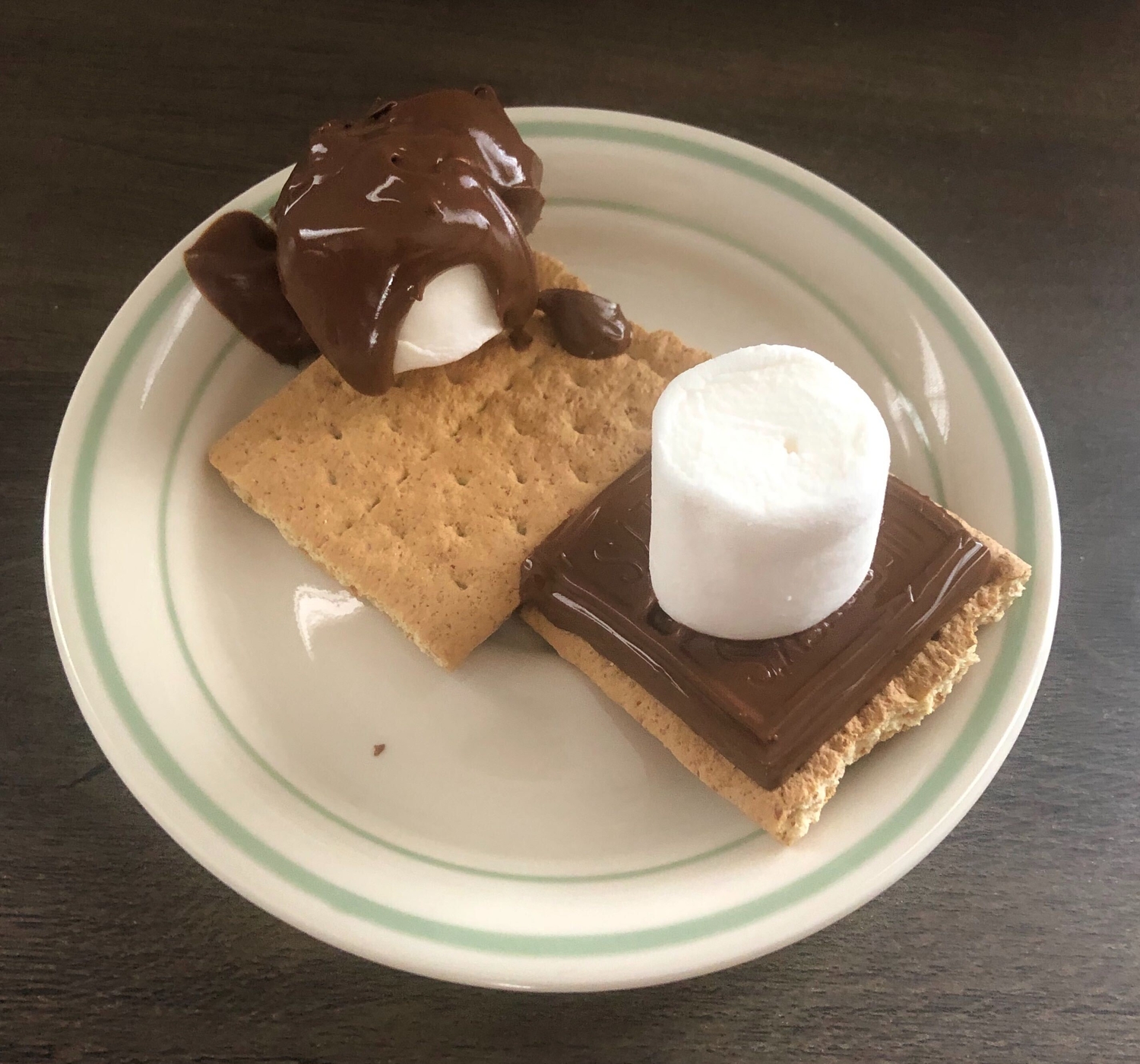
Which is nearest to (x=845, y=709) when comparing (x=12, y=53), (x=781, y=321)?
(x=781, y=321)

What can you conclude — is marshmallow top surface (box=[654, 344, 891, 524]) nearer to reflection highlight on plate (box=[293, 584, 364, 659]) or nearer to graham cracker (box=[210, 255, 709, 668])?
graham cracker (box=[210, 255, 709, 668])

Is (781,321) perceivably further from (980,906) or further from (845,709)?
(980,906)

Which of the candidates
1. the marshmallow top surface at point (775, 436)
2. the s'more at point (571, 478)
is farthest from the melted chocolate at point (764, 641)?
the marshmallow top surface at point (775, 436)

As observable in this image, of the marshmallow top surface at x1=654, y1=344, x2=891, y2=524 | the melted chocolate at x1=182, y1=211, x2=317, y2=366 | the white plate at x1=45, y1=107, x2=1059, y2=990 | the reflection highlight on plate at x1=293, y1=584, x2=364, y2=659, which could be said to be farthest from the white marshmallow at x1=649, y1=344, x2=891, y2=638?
the melted chocolate at x1=182, y1=211, x2=317, y2=366

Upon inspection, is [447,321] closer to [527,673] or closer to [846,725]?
[527,673]

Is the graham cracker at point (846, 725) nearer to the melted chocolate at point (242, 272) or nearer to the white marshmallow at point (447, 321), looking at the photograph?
the white marshmallow at point (447, 321)

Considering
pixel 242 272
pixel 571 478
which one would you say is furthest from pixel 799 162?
pixel 242 272
